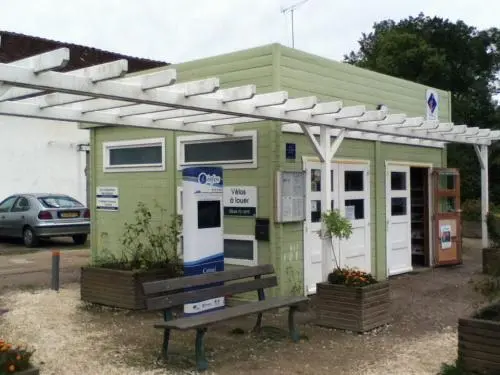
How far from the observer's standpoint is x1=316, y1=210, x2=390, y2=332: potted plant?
6824 mm

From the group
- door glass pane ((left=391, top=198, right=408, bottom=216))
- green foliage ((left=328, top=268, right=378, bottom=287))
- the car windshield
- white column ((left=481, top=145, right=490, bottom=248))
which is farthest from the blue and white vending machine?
the car windshield

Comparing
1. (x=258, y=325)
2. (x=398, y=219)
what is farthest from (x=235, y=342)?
(x=398, y=219)

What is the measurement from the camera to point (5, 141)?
65.5 ft

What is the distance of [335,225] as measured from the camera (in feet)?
23.8

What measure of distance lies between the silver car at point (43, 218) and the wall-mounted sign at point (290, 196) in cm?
921

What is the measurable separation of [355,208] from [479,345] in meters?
5.14

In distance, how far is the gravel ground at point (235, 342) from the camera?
18.6ft

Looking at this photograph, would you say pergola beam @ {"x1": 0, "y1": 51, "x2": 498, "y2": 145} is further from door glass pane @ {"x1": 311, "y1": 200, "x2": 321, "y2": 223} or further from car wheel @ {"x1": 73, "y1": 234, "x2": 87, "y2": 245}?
car wheel @ {"x1": 73, "y1": 234, "x2": 87, "y2": 245}

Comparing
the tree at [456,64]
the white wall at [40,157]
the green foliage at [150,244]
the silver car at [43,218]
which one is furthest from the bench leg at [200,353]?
the tree at [456,64]

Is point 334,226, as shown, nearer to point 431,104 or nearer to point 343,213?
point 343,213

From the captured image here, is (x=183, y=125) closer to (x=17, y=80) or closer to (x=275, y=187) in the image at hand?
(x=275, y=187)

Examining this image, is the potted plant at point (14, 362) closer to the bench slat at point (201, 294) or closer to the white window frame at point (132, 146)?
the bench slat at point (201, 294)

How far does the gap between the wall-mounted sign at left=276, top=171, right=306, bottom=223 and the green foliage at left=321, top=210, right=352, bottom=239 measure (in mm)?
817

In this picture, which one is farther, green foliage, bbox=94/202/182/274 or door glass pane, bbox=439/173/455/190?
door glass pane, bbox=439/173/455/190
